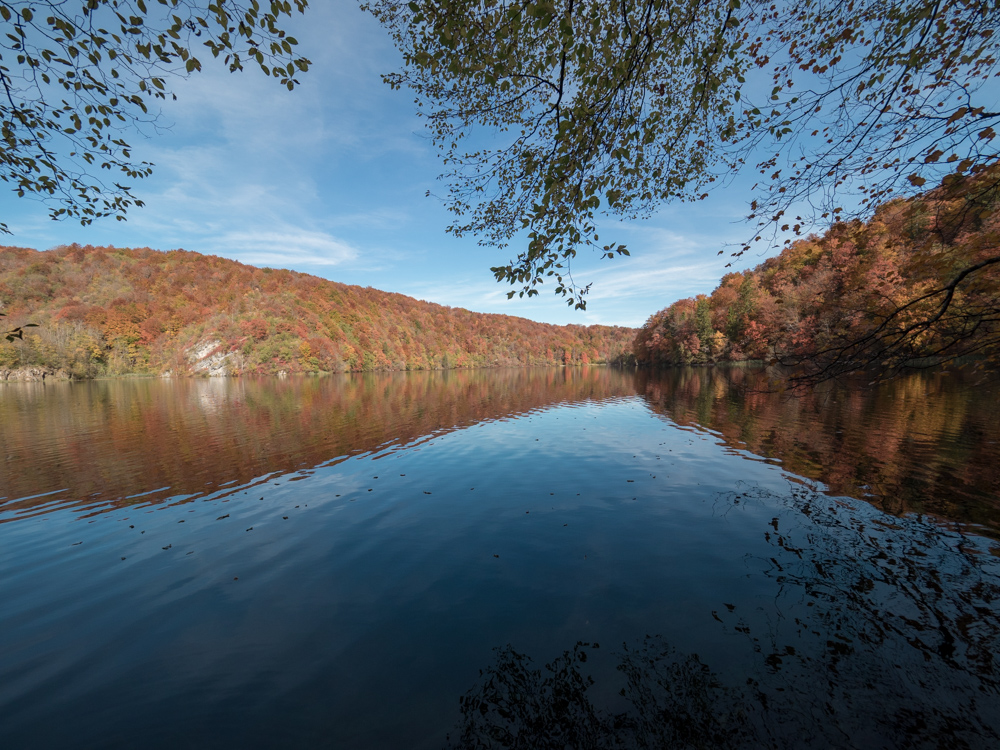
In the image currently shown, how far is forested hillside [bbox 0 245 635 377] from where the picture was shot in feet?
324

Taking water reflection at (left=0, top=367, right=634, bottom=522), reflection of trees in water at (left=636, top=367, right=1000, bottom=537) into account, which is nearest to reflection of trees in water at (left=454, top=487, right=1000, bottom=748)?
reflection of trees in water at (left=636, top=367, right=1000, bottom=537)

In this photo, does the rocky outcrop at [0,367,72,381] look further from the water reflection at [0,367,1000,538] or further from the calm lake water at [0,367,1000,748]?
the calm lake water at [0,367,1000,748]

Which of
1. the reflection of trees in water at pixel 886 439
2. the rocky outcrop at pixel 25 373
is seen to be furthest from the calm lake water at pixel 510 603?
the rocky outcrop at pixel 25 373

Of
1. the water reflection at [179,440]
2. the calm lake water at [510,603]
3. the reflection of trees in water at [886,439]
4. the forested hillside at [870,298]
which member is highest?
the forested hillside at [870,298]

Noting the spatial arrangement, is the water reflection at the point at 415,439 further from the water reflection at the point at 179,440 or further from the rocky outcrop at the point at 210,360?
the rocky outcrop at the point at 210,360

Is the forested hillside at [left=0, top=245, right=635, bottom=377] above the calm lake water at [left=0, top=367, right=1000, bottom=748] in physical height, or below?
above

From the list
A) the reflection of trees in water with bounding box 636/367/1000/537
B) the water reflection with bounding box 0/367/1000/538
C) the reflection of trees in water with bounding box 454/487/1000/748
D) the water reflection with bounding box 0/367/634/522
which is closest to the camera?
the reflection of trees in water with bounding box 454/487/1000/748

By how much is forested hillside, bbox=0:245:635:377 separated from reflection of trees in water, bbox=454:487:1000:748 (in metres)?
121

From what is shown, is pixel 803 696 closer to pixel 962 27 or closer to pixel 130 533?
pixel 962 27

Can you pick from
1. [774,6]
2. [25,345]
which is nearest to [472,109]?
[774,6]

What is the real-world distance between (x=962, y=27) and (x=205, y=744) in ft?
45.5

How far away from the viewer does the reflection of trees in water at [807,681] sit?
4105mm

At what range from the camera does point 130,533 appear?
9477 millimetres

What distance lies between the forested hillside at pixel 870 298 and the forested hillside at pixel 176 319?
105871 millimetres
